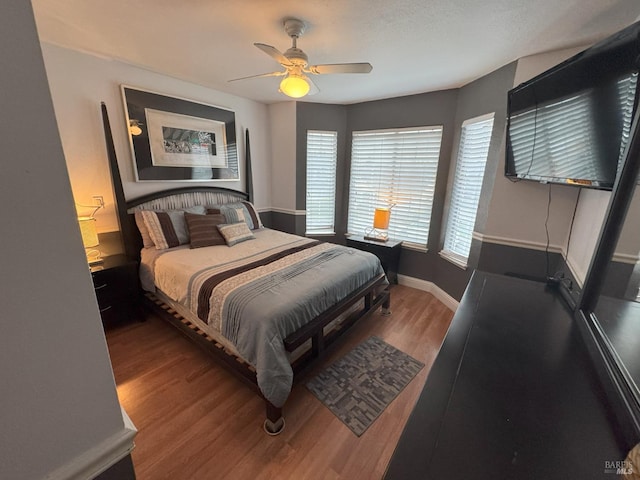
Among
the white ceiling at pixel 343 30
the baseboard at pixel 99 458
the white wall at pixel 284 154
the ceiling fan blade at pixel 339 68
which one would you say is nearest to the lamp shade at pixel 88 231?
the white ceiling at pixel 343 30

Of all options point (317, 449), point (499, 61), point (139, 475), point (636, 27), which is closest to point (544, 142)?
point (636, 27)

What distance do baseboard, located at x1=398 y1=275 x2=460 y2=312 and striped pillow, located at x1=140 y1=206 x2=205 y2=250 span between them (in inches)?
112

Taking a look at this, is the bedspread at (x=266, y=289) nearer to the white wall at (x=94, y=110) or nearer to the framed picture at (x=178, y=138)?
the white wall at (x=94, y=110)

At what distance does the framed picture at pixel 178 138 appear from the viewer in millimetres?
2676

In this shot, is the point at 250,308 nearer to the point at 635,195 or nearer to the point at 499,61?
the point at 635,195

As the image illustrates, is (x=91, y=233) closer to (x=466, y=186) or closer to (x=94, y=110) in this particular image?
(x=94, y=110)

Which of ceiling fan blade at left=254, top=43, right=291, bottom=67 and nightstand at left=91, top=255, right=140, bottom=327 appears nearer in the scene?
ceiling fan blade at left=254, top=43, right=291, bottom=67

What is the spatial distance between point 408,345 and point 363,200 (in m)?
2.13

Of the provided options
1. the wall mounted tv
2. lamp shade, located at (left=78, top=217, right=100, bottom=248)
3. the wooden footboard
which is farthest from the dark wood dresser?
lamp shade, located at (left=78, top=217, right=100, bottom=248)

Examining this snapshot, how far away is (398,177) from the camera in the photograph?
3504mm

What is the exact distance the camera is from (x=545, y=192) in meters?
2.17

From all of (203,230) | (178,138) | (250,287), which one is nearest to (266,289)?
(250,287)

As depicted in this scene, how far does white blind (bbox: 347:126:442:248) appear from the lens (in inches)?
128

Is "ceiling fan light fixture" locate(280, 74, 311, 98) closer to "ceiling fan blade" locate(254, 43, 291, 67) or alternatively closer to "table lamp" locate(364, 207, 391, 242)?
"ceiling fan blade" locate(254, 43, 291, 67)
